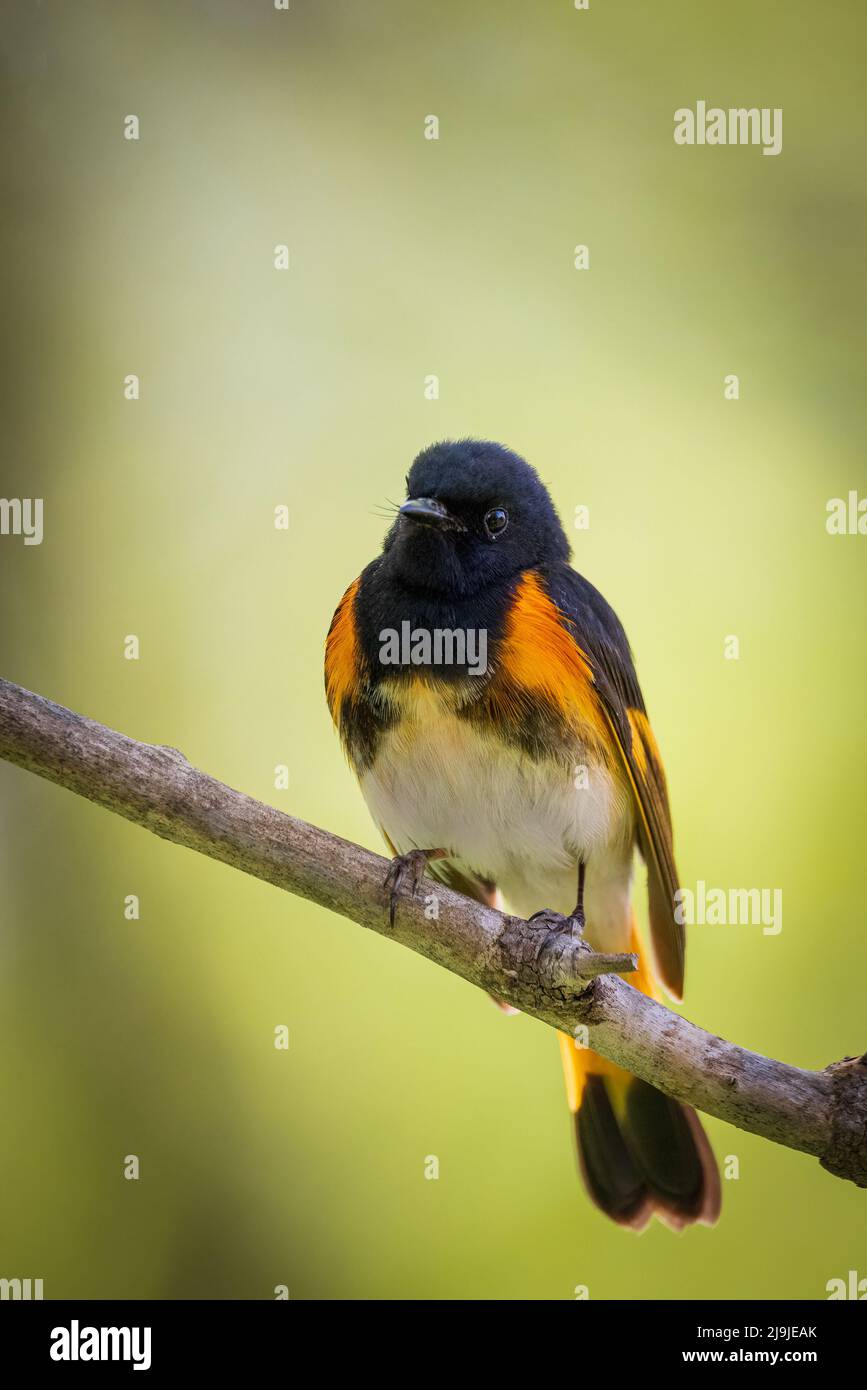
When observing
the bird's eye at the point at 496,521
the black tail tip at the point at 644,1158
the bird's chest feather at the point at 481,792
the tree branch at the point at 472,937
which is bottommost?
the black tail tip at the point at 644,1158

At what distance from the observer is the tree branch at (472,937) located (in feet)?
6.70

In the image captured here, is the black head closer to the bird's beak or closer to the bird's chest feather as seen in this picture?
the bird's beak

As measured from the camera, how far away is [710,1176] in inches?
114

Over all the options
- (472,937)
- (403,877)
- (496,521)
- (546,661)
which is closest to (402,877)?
(403,877)

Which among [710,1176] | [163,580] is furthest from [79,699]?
[710,1176]

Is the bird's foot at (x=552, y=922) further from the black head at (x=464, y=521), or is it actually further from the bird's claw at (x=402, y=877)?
the black head at (x=464, y=521)

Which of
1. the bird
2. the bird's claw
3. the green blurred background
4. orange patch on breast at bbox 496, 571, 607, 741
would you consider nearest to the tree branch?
the bird's claw

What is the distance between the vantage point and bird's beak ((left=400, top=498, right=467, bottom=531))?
261 centimetres

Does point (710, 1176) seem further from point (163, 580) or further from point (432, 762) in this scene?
point (163, 580)

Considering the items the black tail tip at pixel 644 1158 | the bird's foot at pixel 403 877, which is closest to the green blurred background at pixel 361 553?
the black tail tip at pixel 644 1158

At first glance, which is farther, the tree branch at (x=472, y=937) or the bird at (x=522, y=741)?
the bird at (x=522, y=741)

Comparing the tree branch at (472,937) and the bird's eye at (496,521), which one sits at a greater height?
the bird's eye at (496,521)

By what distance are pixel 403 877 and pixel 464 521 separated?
84 cm

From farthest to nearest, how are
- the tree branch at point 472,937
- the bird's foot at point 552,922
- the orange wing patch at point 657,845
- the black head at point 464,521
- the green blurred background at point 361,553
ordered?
the green blurred background at point 361,553 < the orange wing patch at point 657,845 < the black head at point 464,521 < the bird's foot at point 552,922 < the tree branch at point 472,937
